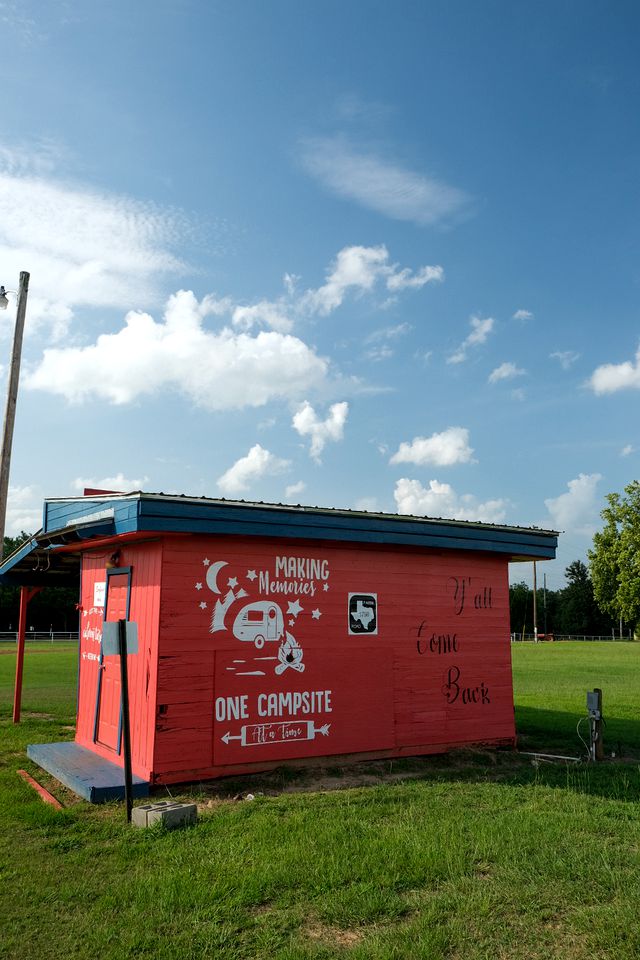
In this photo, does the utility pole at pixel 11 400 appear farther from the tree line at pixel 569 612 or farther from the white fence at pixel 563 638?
the tree line at pixel 569 612

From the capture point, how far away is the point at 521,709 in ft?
62.3

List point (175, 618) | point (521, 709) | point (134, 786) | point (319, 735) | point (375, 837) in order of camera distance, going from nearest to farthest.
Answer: point (375, 837), point (134, 786), point (175, 618), point (319, 735), point (521, 709)

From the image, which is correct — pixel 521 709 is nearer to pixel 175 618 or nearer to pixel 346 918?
pixel 175 618

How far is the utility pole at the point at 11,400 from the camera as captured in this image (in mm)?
14086

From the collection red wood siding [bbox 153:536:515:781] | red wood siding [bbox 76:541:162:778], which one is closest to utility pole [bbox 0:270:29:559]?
red wood siding [bbox 76:541:162:778]

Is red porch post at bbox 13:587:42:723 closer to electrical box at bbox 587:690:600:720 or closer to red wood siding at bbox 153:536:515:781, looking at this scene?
red wood siding at bbox 153:536:515:781

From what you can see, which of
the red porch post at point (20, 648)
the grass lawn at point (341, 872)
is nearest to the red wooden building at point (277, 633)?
the grass lawn at point (341, 872)

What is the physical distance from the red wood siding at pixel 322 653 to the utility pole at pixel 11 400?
17.4 feet

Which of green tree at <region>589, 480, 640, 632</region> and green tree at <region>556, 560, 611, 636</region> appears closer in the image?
green tree at <region>589, 480, 640, 632</region>

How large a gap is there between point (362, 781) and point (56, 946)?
5615 millimetres

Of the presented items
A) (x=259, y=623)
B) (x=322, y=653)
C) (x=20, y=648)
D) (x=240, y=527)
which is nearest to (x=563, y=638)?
(x=20, y=648)

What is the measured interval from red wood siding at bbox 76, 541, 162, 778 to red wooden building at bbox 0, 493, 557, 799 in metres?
0.04

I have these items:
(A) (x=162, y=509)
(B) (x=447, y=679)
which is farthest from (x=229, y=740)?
(B) (x=447, y=679)

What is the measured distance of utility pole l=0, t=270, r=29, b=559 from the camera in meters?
14.1
